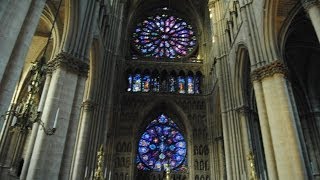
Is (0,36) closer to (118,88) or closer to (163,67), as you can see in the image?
(118,88)

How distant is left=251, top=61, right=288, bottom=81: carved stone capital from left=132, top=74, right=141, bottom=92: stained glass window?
517 inches

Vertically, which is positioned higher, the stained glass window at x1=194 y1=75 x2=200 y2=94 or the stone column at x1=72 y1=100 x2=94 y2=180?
the stained glass window at x1=194 y1=75 x2=200 y2=94

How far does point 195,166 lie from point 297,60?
32.7 ft

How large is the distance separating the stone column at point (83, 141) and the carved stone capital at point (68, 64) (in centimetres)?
356

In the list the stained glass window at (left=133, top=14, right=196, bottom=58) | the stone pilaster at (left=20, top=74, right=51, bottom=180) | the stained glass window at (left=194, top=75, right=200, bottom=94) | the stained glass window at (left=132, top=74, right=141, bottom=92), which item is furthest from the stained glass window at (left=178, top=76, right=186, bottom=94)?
the stone pilaster at (left=20, top=74, right=51, bottom=180)

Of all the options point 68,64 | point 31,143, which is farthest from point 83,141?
point 68,64

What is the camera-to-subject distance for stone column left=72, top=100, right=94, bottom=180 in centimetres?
1385

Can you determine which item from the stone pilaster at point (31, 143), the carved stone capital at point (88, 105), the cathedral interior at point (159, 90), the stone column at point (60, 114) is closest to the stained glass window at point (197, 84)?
the cathedral interior at point (159, 90)

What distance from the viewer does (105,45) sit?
1833 centimetres

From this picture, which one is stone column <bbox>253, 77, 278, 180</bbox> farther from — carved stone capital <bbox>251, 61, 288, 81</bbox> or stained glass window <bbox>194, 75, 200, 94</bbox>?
stained glass window <bbox>194, 75, 200, 94</bbox>

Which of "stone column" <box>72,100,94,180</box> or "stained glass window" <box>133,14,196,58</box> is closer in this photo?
"stone column" <box>72,100,94,180</box>

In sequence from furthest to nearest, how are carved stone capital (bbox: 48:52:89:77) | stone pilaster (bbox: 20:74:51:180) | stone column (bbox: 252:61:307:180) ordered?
carved stone capital (bbox: 48:52:89:77) → stone column (bbox: 252:61:307:180) → stone pilaster (bbox: 20:74:51:180)

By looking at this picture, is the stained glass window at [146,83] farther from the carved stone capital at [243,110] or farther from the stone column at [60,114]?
the stone column at [60,114]

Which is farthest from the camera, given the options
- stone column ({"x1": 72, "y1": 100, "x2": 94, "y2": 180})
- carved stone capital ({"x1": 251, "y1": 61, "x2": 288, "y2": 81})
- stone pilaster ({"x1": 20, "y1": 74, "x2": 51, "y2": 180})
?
stone column ({"x1": 72, "y1": 100, "x2": 94, "y2": 180})
